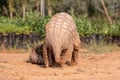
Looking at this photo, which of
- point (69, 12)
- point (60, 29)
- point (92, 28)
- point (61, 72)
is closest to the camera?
point (61, 72)

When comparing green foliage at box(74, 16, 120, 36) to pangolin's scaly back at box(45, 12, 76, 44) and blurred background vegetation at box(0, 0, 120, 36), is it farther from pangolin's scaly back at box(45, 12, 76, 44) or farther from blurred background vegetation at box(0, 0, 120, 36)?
pangolin's scaly back at box(45, 12, 76, 44)

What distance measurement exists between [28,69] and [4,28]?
10.4 metres

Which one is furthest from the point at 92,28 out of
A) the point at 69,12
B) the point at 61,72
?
the point at 69,12

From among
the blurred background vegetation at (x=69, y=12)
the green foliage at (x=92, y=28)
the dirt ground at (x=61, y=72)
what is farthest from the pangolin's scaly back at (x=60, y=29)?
the green foliage at (x=92, y=28)

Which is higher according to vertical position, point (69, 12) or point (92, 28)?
point (92, 28)

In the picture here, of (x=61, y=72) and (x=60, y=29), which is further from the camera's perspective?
(x=60, y=29)

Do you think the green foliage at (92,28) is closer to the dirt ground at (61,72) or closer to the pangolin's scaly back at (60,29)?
the dirt ground at (61,72)

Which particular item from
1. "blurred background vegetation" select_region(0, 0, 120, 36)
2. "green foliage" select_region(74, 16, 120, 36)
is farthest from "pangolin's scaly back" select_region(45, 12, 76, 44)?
"green foliage" select_region(74, 16, 120, 36)

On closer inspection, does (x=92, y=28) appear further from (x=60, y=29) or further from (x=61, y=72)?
(x=61, y=72)

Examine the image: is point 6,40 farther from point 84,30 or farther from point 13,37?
point 84,30

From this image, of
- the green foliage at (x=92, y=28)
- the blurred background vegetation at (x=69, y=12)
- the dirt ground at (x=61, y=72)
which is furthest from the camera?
the green foliage at (x=92, y=28)

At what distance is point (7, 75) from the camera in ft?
33.0

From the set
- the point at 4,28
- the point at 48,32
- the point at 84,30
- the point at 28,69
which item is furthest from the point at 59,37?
the point at 84,30

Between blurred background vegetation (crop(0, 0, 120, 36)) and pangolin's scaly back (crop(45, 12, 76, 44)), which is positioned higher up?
pangolin's scaly back (crop(45, 12, 76, 44))
